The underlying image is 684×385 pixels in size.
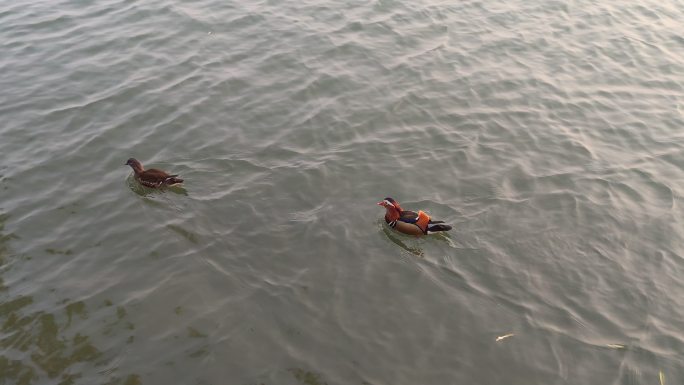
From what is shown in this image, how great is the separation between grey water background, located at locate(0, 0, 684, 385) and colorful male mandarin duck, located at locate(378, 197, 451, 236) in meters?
0.27

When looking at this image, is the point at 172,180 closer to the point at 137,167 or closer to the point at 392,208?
the point at 137,167

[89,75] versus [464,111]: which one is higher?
[89,75]

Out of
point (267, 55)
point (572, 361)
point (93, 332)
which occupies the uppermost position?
point (267, 55)

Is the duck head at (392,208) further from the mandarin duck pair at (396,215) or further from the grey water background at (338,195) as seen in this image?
the grey water background at (338,195)

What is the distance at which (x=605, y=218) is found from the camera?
10.2m

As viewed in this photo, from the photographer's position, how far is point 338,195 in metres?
10.6

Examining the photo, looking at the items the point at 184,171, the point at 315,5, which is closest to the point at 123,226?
the point at 184,171

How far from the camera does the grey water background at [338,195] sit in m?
7.93

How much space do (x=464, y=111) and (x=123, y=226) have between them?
24.9ft

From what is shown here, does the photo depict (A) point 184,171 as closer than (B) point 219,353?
No

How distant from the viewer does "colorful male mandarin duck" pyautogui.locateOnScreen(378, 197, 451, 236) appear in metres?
9.58

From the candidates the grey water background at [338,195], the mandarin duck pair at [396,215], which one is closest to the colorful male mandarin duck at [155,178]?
the mandarin duck pair at [396,215]

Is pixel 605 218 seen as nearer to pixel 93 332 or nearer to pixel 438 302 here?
pixel 438 302

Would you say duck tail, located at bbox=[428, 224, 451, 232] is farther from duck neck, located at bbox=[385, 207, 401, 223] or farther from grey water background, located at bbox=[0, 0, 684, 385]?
duck neck, located at bbox=[385, 207, 401, 223]
